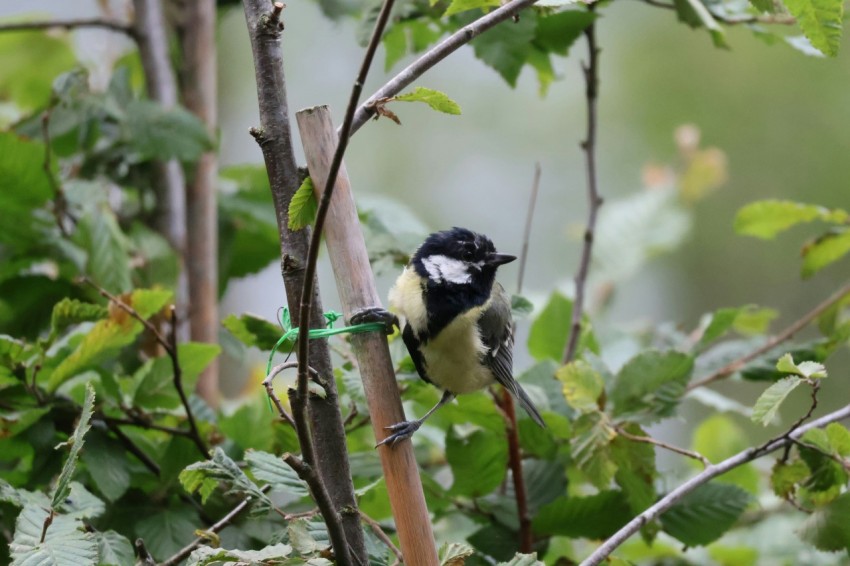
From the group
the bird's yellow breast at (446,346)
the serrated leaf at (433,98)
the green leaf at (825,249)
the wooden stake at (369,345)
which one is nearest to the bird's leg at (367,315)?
the wooden stake at (369,345)

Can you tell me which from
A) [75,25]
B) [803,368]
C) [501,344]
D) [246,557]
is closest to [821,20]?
[803,368]

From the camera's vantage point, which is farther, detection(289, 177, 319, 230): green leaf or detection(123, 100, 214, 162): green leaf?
detection(123, 100, 214, 162): green leaf

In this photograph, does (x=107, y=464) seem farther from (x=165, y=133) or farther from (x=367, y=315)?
(x=165, y=133)

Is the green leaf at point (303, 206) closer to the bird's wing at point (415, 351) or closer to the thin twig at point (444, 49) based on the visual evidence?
the thin twig at point (444, 49)

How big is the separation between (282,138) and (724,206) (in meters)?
5.65

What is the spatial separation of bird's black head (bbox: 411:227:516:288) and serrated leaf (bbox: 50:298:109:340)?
49 centimetres

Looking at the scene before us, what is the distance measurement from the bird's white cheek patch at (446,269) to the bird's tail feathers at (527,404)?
8.0 inches

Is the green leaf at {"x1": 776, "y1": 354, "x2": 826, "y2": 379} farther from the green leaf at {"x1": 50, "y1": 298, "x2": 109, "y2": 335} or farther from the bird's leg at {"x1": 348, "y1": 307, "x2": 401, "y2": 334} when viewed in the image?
the green leaf at {"x1": 50, "y1": 298, "x2": 109, "y2": 335}

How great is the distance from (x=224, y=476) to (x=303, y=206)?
0.29 meters

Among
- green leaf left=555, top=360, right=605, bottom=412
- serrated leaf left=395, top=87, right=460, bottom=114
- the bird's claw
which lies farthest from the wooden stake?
green leaf left=555, top=360, right=605, bottom=412

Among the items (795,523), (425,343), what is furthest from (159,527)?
(795,523)

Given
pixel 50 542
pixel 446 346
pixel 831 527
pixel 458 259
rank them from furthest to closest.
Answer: pixel 458 259, pixel 446 346, pixel 831 527, pixel 50 542

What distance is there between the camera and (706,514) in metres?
1.30

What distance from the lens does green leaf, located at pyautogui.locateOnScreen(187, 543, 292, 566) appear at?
860mm
